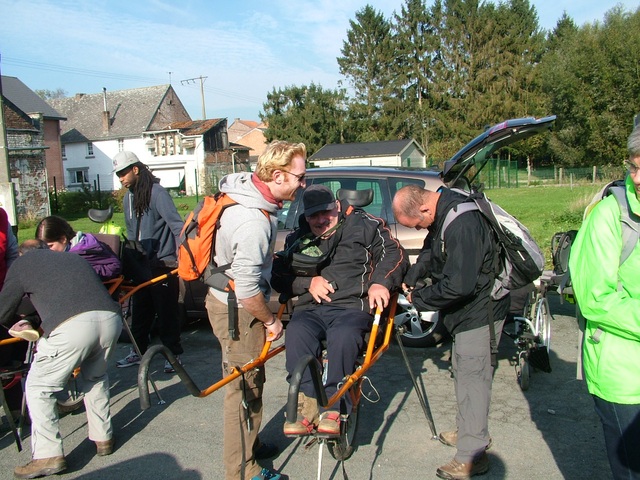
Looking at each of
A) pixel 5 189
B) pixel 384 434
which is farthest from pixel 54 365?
pixel 5 189

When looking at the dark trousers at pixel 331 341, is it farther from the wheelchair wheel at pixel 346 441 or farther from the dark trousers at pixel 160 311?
the dark trousers at pixel 160 311

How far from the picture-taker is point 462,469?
3656 millimetres

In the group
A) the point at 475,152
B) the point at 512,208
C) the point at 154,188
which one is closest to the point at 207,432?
the point at 154,188

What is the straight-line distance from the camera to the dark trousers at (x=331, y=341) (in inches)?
139

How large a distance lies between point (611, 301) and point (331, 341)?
1.74 metres

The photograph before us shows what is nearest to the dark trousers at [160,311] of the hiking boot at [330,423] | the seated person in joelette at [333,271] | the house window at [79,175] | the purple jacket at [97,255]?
the purple jacket at [97,255]

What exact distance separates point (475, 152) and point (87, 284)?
301 cm

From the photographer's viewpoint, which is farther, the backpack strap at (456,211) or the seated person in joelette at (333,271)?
the seated person in joelette at (333,271)

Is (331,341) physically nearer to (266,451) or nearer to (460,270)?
(460,270)

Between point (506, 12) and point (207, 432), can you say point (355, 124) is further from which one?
point (207, 432)

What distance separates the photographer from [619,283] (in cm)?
233

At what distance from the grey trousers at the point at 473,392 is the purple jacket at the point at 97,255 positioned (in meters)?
→ 2.86

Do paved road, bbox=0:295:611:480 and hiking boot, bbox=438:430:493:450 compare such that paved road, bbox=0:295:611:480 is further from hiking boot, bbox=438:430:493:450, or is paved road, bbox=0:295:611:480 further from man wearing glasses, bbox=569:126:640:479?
man wearing glasses, bbox=569:126:640:479

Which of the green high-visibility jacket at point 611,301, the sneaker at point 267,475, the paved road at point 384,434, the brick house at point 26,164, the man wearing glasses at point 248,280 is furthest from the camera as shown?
the brick house at point 26,164
